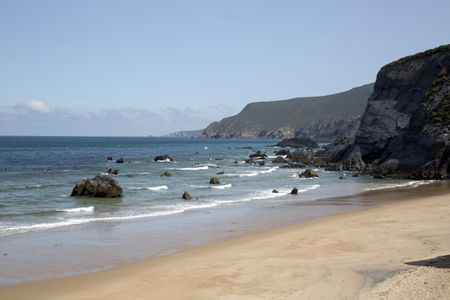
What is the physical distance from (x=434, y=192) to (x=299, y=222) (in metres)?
16.2

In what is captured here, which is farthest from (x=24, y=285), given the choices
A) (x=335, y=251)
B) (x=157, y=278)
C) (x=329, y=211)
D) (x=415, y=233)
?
(x=329, y=211)

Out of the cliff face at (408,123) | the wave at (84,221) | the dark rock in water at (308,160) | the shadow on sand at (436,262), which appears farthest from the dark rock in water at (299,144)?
the shadow on sand at (436,262)

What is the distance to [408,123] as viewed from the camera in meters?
56.7

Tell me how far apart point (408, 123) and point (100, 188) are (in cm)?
3619

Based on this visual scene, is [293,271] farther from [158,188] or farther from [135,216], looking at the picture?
[158,188]

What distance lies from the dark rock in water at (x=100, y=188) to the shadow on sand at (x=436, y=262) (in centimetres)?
2428

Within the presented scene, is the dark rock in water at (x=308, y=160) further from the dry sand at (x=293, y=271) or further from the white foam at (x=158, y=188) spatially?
the dry sand at (x=293, y=271)

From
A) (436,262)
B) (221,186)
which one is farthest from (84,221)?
(221,186)

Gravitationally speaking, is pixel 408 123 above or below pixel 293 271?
above

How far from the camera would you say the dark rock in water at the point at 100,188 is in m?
34.3

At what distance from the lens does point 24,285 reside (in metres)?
13.3

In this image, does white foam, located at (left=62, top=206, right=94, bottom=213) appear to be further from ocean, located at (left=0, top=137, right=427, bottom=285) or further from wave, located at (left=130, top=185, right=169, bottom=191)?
wave, located at (left=130, top=185, right=169, bottom=191)

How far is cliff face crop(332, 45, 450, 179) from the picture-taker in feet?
160

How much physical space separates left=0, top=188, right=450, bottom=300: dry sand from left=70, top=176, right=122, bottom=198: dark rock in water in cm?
1642
